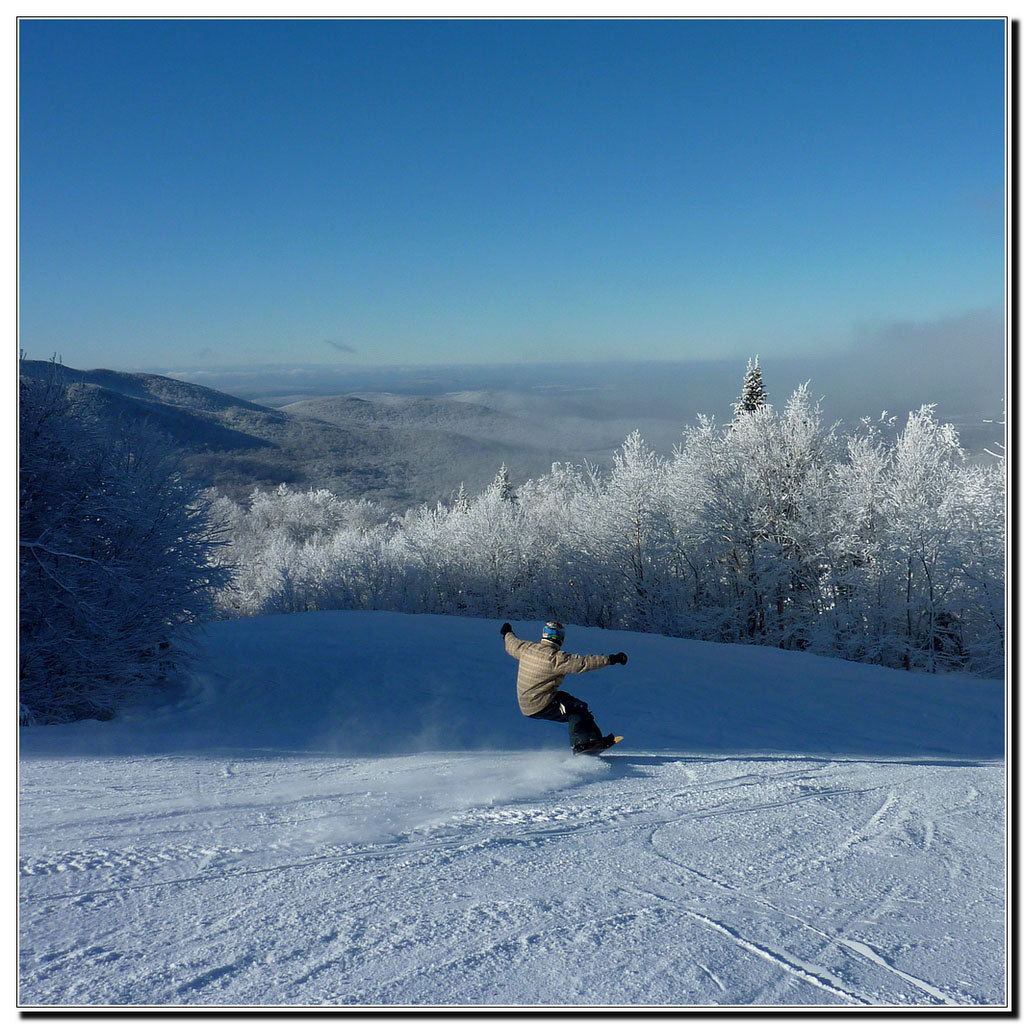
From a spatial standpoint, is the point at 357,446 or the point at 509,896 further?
the point at 357,446

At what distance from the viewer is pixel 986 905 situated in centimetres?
308

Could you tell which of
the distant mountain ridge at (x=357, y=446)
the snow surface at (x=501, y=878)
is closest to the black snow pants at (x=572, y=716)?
the snow surface at (x=501, y=878)

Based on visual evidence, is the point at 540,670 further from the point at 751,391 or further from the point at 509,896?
the point at 751,391

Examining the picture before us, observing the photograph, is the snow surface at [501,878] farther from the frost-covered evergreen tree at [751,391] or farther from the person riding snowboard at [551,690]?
the frost-covered evergreen tree at [751,391]

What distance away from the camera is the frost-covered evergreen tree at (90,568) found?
31.3ft

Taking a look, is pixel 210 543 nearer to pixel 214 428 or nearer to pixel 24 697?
pixel 24 697

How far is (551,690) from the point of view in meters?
6.48

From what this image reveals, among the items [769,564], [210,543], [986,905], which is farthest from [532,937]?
[769,564]

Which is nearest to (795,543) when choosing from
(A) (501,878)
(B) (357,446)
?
(A) (501,878)

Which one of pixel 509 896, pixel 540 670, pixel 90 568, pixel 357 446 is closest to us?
pixel 509 896

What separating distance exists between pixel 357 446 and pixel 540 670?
89789 mm

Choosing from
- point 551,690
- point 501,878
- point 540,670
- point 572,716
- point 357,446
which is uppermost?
point 357,446

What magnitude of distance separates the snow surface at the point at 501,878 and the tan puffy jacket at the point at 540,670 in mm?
576

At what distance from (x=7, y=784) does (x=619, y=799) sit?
3.61 m
